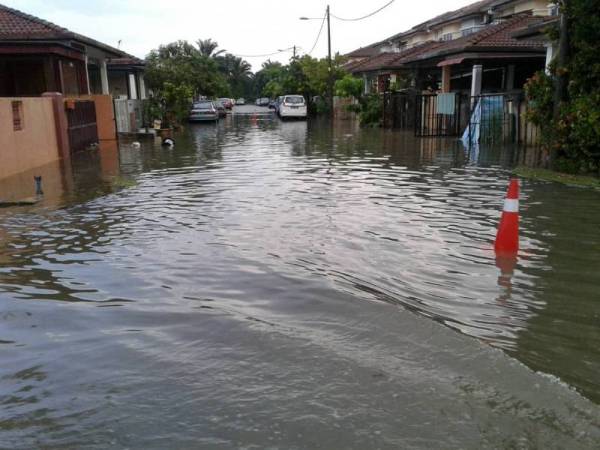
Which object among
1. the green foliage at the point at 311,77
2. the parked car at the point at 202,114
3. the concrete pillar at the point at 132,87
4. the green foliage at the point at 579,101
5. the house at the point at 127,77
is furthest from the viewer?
the green foliage at the point at 311,77

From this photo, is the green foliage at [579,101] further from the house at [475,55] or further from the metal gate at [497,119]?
the metal gate at [497,119]

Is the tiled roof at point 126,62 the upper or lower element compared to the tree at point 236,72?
lower

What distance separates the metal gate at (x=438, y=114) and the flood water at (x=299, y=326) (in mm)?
13782

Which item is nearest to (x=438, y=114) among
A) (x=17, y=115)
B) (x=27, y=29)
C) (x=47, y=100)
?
(x=47, y=100)

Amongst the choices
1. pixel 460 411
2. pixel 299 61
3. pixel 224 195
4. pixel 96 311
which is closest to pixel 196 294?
pixel 96 311

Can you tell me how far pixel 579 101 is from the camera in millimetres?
12336

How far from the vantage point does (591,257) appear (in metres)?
6.53

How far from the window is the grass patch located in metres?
11.8

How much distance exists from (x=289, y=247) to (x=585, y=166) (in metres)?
8.19

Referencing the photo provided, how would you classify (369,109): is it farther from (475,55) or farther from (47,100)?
(47,100)

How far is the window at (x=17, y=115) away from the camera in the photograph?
1450 cm

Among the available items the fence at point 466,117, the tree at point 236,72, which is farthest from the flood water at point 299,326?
the tree at point 236,72

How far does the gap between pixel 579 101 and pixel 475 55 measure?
11055mm

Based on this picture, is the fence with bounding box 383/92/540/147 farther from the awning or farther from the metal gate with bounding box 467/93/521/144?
the awning
